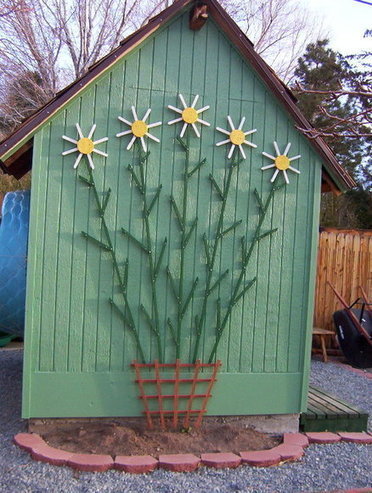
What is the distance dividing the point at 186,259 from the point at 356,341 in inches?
176

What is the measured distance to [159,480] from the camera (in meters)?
4.30

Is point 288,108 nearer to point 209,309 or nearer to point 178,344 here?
point 209,309

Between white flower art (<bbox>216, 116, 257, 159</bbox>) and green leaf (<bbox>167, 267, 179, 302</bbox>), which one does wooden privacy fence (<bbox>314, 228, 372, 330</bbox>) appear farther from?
green leaf (<bbox>167, 267, 179, 302</bbox>)

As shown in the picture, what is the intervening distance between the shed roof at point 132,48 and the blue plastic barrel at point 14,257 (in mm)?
423

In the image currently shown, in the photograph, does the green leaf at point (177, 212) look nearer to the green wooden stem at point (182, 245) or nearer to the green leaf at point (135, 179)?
the green wooden stem at point (182, 245)

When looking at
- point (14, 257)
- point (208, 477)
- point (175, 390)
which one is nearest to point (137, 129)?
point (14, 257)

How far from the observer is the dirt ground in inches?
187

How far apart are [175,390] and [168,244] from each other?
51.9 inches

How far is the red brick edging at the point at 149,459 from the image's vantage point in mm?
4406

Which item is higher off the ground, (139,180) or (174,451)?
(139,180)

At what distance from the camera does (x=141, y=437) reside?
16.2ft

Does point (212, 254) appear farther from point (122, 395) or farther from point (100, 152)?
point (122, 395)

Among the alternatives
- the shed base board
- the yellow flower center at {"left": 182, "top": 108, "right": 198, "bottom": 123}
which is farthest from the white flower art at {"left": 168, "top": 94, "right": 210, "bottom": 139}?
the shed base board

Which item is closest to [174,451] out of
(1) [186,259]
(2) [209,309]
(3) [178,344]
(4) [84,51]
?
(3) [178,344]
